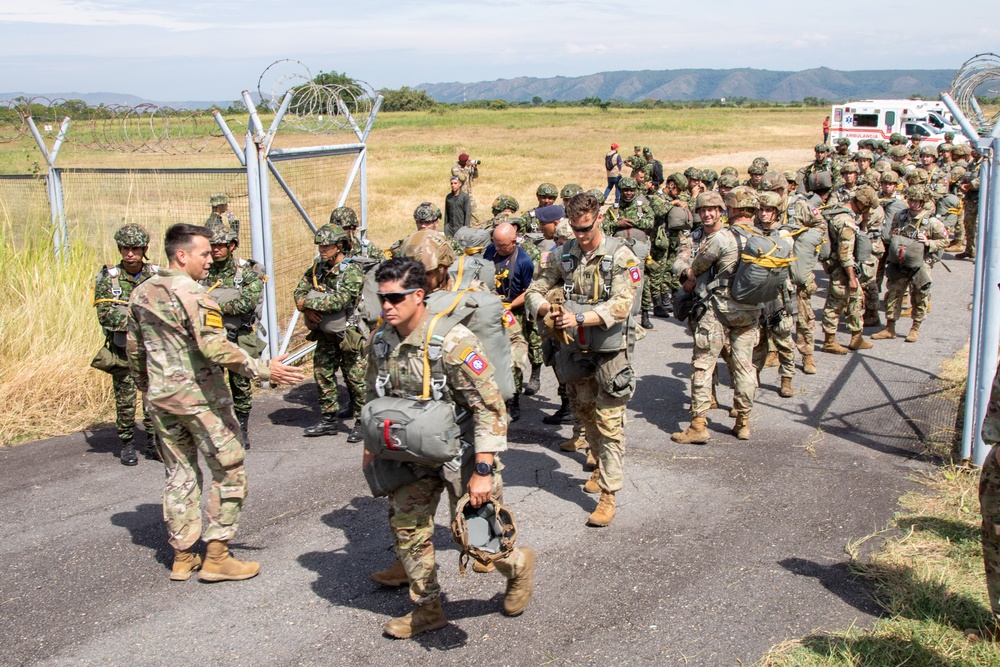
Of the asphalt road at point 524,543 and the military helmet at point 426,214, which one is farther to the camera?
the military helmet at point 426,214

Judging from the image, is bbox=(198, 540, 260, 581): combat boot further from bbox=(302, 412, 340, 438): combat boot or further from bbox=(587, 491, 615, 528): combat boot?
bbox=(302, 412, 340, 438): combat boot

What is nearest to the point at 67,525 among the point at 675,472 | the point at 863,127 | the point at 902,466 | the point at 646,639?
the point at 646,639

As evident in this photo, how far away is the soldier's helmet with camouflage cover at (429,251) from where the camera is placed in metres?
4.23

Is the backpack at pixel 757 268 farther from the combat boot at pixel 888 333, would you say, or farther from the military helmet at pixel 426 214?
the combat boot at pixel 888 333

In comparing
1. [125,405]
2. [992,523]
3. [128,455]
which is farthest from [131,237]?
[992,523]

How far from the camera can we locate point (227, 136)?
7.95 meters

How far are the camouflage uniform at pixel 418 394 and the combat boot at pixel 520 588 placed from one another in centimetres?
7

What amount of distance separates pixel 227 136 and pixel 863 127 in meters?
26.0

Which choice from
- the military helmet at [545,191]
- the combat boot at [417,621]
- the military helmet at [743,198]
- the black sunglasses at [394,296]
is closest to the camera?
the black sunglasses at [394,296]

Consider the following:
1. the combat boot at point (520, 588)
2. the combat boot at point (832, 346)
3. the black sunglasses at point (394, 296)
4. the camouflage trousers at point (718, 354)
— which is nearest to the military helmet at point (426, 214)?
the camouflage trousers at point (718, 354)

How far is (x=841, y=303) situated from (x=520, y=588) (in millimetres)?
6671

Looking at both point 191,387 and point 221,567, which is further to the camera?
point 221,567

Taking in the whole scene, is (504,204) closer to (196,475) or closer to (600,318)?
(600,318)

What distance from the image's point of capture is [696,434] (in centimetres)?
704
